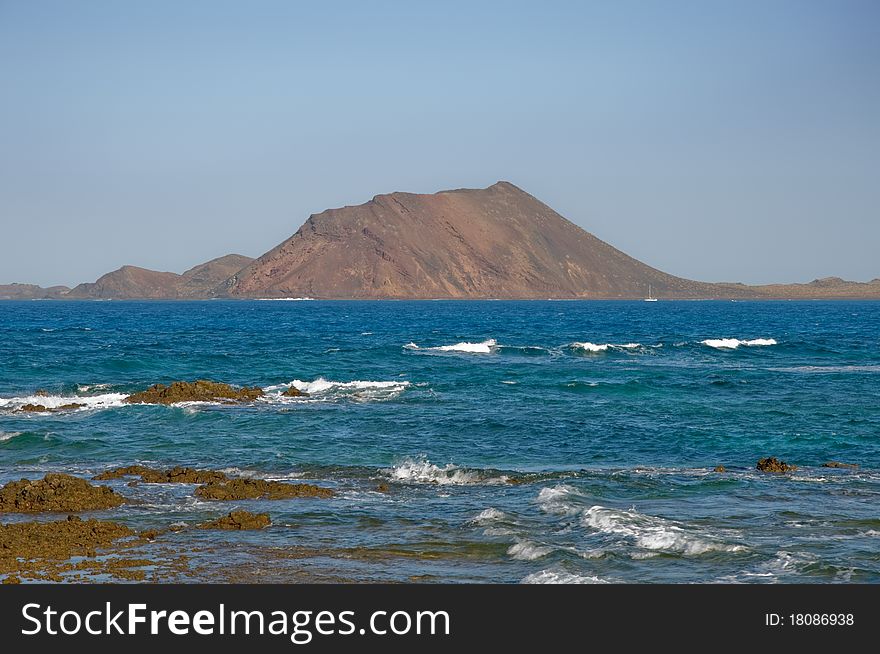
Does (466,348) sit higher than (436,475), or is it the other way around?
(466,348)

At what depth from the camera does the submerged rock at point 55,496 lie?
19.7 m

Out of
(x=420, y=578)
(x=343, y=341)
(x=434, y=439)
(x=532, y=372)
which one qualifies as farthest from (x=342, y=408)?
(x=343, y=341)

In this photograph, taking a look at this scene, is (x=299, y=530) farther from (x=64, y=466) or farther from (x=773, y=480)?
(x=773, y=480)

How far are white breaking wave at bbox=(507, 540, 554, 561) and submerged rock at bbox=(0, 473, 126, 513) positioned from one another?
8.45m

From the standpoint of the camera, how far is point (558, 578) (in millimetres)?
15141

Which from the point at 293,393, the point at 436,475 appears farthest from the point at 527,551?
the point at 293,393

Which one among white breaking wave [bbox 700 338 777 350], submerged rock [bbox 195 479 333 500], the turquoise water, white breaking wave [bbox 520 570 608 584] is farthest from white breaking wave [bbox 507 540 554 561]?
white breaking wave [bbox 700 338 777 350]

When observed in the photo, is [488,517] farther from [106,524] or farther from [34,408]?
[34,408]

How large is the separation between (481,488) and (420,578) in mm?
7737

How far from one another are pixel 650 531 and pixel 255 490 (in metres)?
8.56

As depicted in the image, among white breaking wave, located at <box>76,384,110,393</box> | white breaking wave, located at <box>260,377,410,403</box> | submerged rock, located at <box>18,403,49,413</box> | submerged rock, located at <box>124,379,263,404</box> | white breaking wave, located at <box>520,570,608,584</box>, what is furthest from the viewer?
white breaking wave, located at <box>76,384,110,393</box>

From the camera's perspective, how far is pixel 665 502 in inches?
826

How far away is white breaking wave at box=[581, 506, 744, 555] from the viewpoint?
16828 mm

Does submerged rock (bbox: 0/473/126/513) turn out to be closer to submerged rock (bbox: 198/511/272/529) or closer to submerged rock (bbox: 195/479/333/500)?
submerged rock (bbox: 195/479/333/500)
